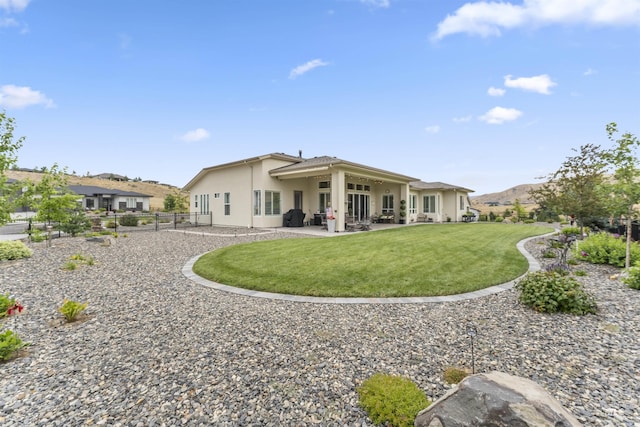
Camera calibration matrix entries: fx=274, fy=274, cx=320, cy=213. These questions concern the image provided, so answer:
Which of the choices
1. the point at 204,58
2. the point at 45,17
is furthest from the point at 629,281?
the point at 45,17

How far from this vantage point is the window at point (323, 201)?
18438 millimetres

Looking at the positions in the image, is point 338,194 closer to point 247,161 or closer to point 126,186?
point 247,161

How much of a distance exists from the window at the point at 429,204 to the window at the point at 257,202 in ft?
52.0

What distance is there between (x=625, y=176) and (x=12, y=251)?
16384 mm

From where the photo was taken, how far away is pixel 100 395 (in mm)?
2463

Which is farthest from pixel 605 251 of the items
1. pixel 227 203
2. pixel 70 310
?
pixel 227 203

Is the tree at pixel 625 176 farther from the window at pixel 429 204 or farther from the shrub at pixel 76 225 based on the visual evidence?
the shrub at pixel 76 225

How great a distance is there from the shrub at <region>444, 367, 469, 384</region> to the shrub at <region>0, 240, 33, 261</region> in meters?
11.3

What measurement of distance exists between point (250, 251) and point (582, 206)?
12116 millimetres

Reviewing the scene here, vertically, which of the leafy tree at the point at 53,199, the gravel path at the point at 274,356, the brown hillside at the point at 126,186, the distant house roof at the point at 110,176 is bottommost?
the gravel path at the point at 274,356

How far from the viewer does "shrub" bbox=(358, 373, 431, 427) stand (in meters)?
2.07

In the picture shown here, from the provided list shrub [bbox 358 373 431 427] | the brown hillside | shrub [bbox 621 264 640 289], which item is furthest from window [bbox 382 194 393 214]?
the brown hillside

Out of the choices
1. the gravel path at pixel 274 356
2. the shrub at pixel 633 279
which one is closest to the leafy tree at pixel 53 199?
the gravel path at pixel 274 356

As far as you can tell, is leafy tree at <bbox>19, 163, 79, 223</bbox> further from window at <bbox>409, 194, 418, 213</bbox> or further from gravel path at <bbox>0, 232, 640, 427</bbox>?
window at <bbox>409, 194, 418, 213</bbox>
